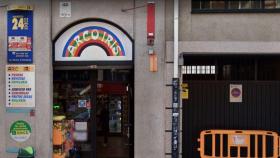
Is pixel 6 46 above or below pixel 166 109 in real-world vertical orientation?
above

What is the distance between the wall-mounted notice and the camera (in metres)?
8.62

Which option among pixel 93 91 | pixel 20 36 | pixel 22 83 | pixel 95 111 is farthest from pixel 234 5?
pixel 22 83

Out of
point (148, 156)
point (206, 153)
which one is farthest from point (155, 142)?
point (206, 153)

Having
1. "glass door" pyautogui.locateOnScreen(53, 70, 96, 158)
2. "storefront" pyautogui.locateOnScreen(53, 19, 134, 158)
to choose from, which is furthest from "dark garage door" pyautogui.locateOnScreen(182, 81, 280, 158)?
"glass door" pyautogui.locateOnScreen(53, 70, 96, 158)

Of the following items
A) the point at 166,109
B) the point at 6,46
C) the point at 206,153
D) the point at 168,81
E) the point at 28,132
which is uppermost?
the point at 6,46

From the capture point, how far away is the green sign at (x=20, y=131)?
8656 millimetres

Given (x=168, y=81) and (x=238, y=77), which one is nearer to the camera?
(x=168, y=81)

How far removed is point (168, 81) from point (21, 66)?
342 cm

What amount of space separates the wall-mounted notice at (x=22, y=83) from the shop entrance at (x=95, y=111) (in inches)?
24.9

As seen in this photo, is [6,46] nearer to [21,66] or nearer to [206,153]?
[21,66]

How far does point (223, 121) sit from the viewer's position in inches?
351

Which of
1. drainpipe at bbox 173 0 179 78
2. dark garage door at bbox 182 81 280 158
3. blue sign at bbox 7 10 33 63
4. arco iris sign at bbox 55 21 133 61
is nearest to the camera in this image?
drainpipe at bbox 173 0 179 78

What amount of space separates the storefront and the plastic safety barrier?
1840 millimetres

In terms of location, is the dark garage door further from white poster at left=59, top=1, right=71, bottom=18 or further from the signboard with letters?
white poster at left=59, top=1, right=71, bottom=18
